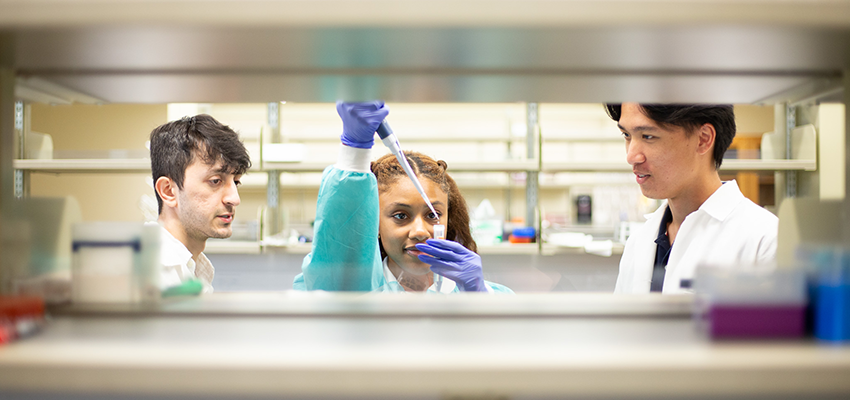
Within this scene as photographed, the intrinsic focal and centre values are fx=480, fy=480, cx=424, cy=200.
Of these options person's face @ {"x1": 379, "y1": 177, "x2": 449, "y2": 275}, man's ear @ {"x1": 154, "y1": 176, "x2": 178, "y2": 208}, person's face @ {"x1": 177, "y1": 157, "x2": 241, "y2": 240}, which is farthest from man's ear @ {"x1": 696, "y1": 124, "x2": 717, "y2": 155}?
man's ear @ {"x1": 154, "y1": 176, "x2": 178, "y2": 208}

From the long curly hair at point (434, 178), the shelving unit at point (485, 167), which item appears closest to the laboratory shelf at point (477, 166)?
the shelving unit at point (485, 167)

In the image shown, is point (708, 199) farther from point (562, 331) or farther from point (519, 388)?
point (519, 388)

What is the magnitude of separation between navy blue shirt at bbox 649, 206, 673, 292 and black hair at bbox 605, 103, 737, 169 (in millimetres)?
234

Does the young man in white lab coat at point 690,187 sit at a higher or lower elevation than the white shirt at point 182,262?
higher

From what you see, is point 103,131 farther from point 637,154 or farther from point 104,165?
point 637,154

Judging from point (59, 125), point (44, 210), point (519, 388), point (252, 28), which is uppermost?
point (59, 125)

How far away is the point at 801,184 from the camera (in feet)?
9.17

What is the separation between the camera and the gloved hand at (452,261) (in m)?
1.54

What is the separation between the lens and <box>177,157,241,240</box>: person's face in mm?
1426

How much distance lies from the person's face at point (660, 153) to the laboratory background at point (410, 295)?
58cm

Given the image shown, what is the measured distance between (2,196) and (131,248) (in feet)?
0.47

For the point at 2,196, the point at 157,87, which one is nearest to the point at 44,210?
the point at 2,196

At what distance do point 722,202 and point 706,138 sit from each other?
6.9 inches

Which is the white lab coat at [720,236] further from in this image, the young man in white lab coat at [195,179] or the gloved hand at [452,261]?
the young man in white lab coat at [195,179]
